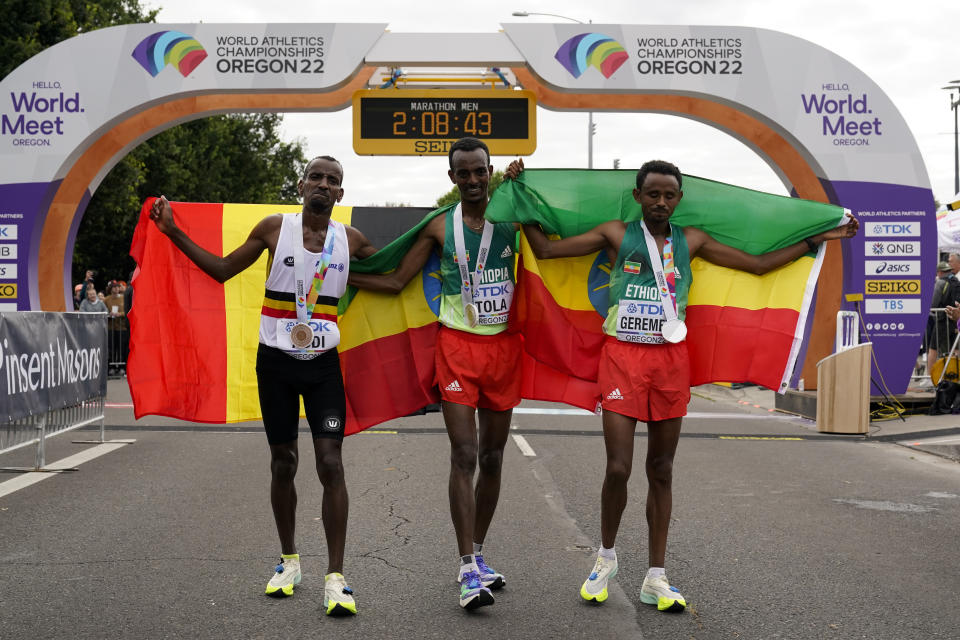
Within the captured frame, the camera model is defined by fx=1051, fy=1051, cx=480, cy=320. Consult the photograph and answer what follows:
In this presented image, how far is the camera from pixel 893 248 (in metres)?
16.1

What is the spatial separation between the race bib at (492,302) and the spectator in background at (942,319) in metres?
12.9

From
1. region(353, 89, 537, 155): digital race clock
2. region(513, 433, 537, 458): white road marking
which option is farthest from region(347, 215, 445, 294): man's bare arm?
region(353, 89, 537, 155): digital race clock

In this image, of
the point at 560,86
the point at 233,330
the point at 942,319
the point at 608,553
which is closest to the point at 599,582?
the point at 608,553

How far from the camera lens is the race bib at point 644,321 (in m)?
5.19

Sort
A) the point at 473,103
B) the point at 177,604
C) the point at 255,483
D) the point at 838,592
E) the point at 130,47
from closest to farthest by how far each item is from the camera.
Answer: the point at 177,604
the point at 838,592
the point at 255,483
the point at 130,47
the point at 473,103

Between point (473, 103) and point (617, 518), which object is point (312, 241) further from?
point (473, 103)

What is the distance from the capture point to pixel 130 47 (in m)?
16.4

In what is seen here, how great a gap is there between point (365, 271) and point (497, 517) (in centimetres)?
252

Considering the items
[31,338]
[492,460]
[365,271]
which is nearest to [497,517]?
[492,460]

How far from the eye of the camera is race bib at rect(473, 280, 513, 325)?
5.30m

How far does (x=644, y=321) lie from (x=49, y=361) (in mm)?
6642

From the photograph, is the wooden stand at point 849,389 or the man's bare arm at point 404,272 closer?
the man's bare arm at point 404,272

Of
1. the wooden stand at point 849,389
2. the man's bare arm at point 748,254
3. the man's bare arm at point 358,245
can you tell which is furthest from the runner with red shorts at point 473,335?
the wooden stand at point 849,389

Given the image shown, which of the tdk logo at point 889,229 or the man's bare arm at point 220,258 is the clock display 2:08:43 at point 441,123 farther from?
the man's bare arm at point 220,258
